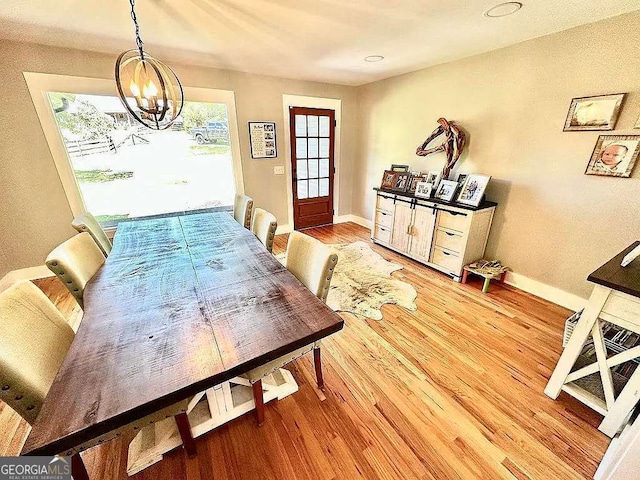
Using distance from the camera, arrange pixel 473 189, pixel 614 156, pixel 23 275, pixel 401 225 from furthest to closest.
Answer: pixel 401 225 → pixel 23 275 → pixel 473 189 → pixel 614 156

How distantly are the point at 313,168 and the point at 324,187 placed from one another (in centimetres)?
41

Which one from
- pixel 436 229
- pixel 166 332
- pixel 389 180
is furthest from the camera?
pixel 389 180

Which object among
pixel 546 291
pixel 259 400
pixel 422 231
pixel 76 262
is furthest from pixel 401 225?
pixel 76 262

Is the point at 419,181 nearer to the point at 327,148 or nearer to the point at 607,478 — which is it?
the point at 327,148

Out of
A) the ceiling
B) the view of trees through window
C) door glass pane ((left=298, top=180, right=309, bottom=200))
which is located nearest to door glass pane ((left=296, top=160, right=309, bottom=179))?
door glass pane ((left=298, top=180, right=309, bottom=200))

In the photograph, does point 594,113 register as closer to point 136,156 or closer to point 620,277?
point 620,277

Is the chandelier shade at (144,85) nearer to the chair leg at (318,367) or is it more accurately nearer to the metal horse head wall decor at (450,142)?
the chair leg at (318,367)

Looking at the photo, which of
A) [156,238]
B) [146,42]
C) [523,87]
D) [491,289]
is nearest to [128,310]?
[156,238]

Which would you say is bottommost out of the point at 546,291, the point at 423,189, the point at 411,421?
the point at 411,421

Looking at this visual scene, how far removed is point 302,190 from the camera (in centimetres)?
432

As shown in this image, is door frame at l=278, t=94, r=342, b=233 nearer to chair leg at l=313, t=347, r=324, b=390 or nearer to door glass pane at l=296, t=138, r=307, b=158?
door glass pane at l=296, t=138, r=307, b=158

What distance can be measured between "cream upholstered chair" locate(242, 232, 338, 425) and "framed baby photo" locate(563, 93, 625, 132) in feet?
7.85

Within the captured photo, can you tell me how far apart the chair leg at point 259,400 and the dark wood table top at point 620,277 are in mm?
1685

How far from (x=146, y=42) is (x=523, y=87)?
3532mm
